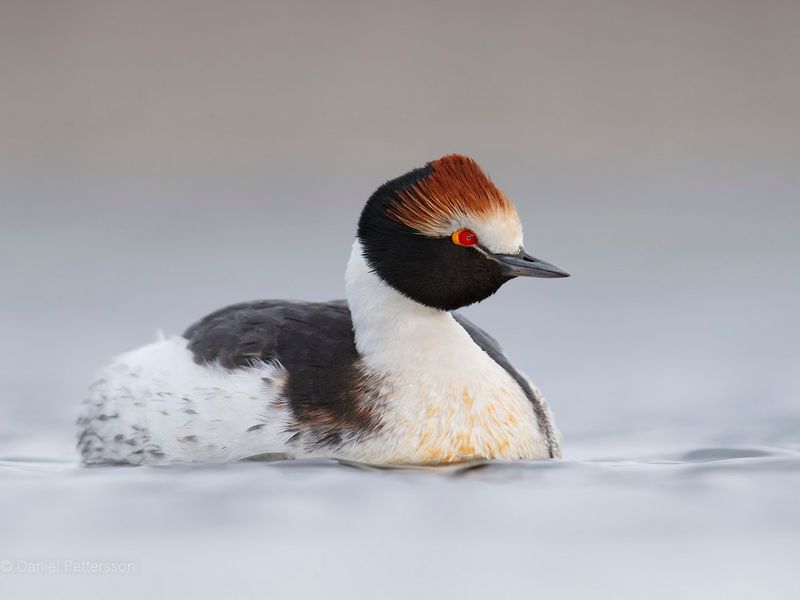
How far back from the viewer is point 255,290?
49.5ft

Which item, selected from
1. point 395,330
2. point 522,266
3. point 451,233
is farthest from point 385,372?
point 522,266

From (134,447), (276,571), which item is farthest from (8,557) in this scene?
(134,447)

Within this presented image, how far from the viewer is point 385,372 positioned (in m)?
8.99

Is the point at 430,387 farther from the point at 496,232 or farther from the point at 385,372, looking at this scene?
the point at 496,232

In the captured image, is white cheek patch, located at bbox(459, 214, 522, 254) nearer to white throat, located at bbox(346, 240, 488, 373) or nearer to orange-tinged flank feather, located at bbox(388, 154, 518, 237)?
orange-tinged flank feather, located at bbox(388, 154, 518, 237)

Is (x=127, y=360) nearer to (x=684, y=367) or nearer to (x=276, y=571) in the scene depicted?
(x=276, y=571)

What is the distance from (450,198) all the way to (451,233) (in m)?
0.19

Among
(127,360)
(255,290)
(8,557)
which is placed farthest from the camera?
(255,290)

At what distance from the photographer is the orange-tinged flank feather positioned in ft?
28.6

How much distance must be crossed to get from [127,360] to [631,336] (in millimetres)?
4882

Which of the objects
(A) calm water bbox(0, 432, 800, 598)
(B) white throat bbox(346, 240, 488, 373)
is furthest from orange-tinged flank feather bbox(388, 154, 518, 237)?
(A) calm water bbox(0, 432, 800, 598)

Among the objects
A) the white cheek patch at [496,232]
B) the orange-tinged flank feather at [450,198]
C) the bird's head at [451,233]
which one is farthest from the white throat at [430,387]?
the white cheek patch at [496,232]

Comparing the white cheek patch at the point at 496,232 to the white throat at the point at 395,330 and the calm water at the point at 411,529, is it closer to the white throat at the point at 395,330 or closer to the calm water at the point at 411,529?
the white throat at the point at 395,330

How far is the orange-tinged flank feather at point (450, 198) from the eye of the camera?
28.6 ft
